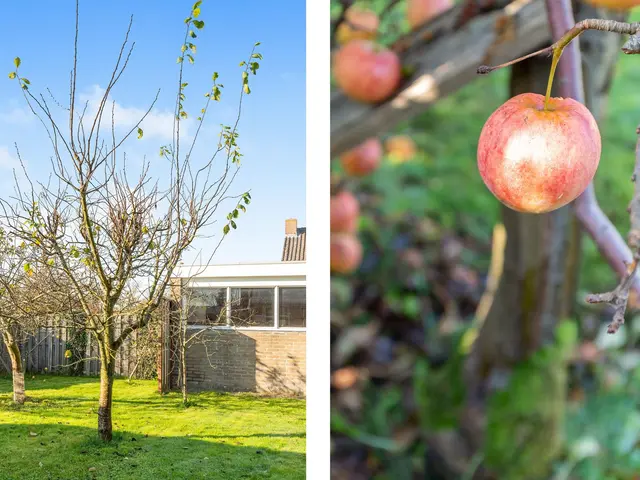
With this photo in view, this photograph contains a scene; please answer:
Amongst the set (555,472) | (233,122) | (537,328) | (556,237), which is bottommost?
(555,472)

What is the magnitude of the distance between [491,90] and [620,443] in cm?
63

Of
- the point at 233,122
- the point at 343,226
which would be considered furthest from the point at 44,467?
the point at 343,226

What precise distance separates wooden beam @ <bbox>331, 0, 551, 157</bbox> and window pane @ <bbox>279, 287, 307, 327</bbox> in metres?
4.05

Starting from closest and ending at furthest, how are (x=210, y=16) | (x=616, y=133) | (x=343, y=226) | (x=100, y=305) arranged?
(x=616, y=133)
(x=343, y=226)
(x=100, y=305)
(x=210, y=16)

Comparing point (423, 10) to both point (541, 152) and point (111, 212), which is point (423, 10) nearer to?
point (541, 152)

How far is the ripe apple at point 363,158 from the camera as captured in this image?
97cm

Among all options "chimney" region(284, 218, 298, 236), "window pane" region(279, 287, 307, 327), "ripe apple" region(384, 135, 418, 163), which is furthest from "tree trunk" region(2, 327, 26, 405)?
"ripe apple" region(384, 135, 418, 163)

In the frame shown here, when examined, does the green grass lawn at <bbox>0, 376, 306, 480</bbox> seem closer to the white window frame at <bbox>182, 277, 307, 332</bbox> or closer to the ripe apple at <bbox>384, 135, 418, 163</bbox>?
the white window frame at <bbox>182, 277, 307, 332</bbox>

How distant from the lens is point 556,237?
901 millimetres

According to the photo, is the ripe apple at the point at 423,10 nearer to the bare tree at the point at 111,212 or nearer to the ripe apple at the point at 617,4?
the ripe apple at the point at 617,4

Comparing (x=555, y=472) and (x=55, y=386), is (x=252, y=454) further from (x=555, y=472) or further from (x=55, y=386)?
(x=555, y=472)

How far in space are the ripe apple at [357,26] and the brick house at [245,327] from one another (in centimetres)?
397

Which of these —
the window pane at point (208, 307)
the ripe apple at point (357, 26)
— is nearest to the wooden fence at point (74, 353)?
the window pane at point (208, 307)

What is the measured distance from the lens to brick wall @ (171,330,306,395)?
5.08m
